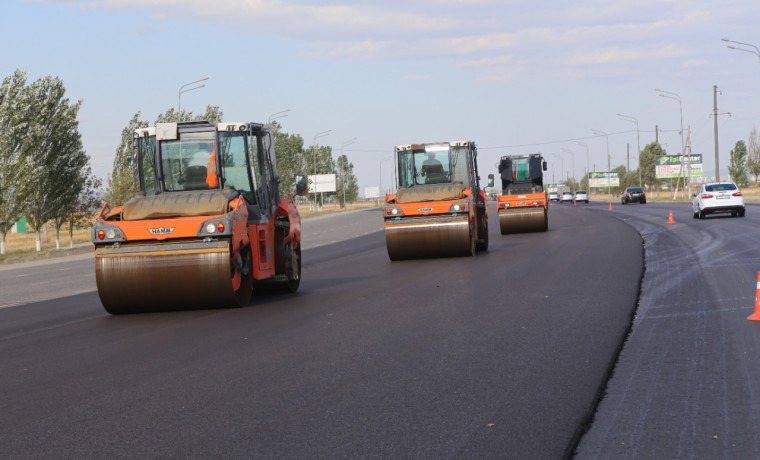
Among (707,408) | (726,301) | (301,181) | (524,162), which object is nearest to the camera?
(707,408)

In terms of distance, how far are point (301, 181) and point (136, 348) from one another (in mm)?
5462

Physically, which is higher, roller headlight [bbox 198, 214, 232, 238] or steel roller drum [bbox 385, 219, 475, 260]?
roller headlight [bbox 198, 214, 232, 238]

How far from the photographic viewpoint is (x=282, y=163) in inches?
3666

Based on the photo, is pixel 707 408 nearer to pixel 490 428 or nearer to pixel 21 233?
pixel 490 428

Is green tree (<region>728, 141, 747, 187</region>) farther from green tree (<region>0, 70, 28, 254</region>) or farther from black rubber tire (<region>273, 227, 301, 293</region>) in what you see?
black rubber tire (<region>273, 227, 301, 293</region>)

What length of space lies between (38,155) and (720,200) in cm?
3143

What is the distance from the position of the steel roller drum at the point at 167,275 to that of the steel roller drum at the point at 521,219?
21.0m

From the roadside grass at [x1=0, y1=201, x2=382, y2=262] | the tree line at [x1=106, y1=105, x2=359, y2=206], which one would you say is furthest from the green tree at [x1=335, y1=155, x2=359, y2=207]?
the roadside grass at [x1=0, y1=201, x2=382, y2=262]

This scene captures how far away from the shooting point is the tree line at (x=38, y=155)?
43.5 meters

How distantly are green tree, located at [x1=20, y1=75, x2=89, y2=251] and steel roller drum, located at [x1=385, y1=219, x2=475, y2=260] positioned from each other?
92.0 ft

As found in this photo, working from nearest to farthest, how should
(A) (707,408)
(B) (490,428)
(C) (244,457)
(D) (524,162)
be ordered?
(C) (244,457) < (B) (490,428) < (A) (707,408) < (D) (524,162)

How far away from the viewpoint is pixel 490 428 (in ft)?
Result: 19.1

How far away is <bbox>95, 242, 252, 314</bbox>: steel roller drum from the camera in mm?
11906

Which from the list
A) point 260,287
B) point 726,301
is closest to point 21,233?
point 260,287
